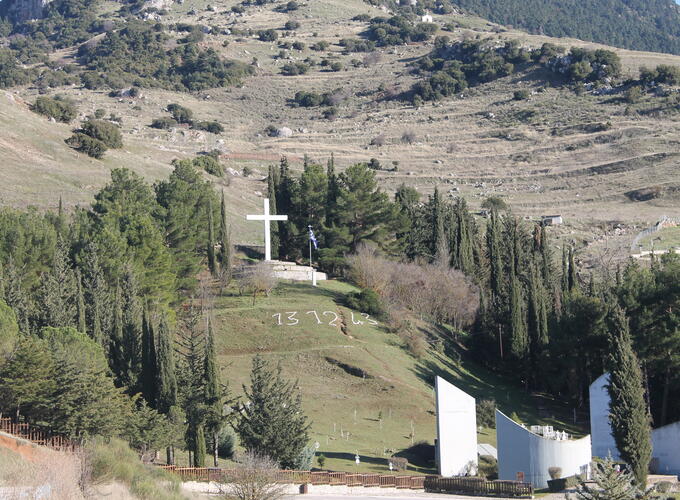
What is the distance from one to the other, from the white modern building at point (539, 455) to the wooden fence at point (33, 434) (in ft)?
47.4

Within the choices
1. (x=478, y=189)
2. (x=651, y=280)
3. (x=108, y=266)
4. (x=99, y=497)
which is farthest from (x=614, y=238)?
(x=99, y=497)

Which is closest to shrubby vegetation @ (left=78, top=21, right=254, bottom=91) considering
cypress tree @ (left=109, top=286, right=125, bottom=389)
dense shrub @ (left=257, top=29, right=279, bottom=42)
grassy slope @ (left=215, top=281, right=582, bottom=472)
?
dense shrub @ (left=257, top=29, right=279, bottom=42)

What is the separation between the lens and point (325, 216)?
71.9 m

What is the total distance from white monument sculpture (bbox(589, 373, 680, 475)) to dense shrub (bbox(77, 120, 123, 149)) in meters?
59.3

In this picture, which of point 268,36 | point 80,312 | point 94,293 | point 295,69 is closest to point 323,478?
point 80,312

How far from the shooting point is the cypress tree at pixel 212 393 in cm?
3831

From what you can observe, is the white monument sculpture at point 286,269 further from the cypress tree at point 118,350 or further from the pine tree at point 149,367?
the pine tree at point 149,367

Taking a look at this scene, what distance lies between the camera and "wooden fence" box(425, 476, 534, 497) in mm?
34875

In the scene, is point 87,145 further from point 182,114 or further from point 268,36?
point 268,36

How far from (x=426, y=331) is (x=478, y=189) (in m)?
52.7

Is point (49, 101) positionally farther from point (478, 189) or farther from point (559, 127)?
point (559, 127)

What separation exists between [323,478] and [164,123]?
10653cm

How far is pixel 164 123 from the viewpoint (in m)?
136

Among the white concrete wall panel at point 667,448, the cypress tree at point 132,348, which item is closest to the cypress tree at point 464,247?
the cypress tree at point 132,348
